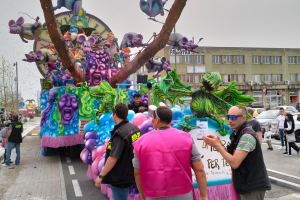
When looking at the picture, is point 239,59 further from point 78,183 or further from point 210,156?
point 210,156

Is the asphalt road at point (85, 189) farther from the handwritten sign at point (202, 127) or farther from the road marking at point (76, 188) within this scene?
the handwritten sign at point (202, 127)

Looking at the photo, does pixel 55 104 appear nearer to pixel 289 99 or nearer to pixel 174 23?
pixel 174 23

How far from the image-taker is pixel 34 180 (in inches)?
302

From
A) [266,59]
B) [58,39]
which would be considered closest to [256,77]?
[266,59]

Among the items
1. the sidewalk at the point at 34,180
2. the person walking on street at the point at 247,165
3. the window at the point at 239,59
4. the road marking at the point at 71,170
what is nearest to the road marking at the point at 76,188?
the sidewalk at the point at 34,180

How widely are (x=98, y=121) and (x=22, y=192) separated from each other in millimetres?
2309

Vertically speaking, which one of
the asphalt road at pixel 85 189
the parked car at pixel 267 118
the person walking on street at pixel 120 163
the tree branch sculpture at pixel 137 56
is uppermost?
the tree branch sculpture at pixel 137 56

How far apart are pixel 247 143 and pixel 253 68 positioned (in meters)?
48.9

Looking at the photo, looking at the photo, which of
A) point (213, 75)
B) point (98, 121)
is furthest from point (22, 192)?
point (213, 75)

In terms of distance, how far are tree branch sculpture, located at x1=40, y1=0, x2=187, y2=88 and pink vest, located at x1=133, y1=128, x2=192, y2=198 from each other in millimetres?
6073

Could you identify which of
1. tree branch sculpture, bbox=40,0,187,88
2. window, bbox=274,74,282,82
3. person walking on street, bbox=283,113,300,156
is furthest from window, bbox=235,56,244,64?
tree branch sculpture, bbox=40,0,187,88

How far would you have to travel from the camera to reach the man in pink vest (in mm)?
2701

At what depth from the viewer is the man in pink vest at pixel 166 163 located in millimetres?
2701

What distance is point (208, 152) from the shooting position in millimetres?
4527
